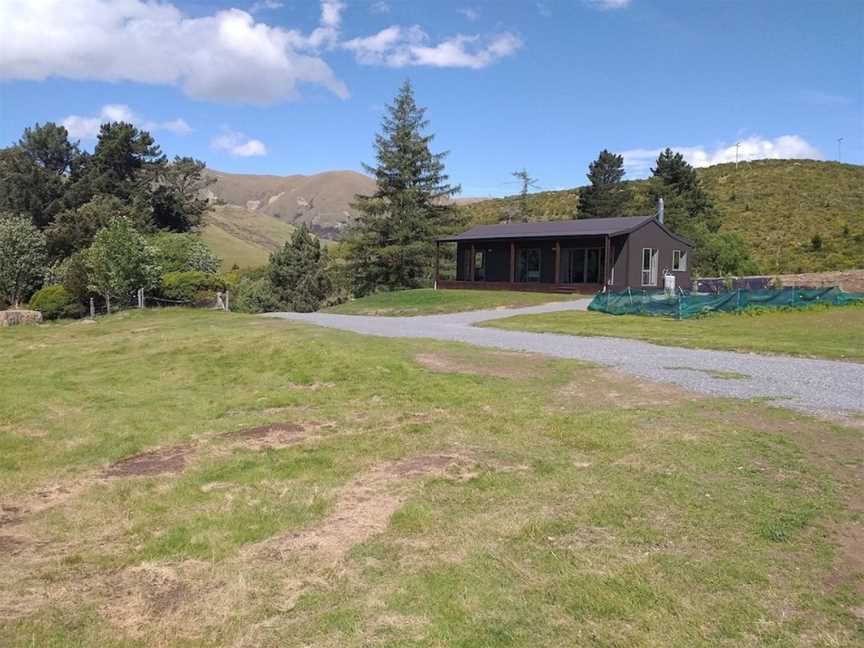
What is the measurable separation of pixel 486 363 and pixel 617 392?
288 centimetres

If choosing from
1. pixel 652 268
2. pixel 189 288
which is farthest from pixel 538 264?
pixel 189 288

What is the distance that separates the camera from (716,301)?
20938mm

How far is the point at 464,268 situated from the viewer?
113 ft

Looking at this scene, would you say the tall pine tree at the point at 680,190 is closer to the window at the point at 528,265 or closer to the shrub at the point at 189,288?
the window at the point at 528,265

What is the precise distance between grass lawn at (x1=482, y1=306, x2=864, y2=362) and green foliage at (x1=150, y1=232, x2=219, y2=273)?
2425 centimetres

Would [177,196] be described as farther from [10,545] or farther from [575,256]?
[10,545]

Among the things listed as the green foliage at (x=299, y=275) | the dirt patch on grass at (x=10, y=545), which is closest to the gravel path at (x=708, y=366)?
the dirt patch on grass at (x=10, y=545)

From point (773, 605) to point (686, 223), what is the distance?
4099cm

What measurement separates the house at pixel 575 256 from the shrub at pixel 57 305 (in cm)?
1962

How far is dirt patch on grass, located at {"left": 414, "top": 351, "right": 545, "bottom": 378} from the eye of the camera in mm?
10445

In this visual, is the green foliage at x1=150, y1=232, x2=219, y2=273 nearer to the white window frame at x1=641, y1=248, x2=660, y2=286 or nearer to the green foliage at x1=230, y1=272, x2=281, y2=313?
the green foliage at x1=230, y1=272, x2=281, y2=313

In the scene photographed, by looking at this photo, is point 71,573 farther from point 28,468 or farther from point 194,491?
point 28,468

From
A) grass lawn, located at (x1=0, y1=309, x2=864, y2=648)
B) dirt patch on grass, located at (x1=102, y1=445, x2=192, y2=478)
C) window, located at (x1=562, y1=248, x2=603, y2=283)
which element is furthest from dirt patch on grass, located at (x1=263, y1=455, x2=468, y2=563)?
window, located at (x1=562, y1=248, x2=603, y2=283)

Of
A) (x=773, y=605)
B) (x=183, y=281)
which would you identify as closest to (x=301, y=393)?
(x=773, y=605)
